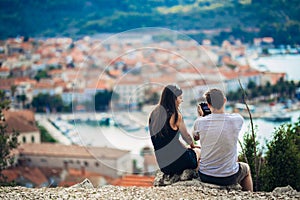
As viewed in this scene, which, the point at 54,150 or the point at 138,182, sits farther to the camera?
the point at 54,150

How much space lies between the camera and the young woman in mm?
3449

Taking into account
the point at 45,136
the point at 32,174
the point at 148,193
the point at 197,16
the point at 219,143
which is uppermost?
the point at 197,16

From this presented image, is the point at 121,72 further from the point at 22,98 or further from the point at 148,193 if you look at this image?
the point at 22,98

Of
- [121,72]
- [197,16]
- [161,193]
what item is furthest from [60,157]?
[161,193]

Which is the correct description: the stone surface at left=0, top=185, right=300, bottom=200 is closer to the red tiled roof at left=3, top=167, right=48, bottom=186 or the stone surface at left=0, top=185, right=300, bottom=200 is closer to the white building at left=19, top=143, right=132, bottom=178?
the white building at left=19, top=143, right=132, bottom=178

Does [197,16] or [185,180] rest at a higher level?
[197,16]

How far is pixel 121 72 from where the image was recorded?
6.54 metres

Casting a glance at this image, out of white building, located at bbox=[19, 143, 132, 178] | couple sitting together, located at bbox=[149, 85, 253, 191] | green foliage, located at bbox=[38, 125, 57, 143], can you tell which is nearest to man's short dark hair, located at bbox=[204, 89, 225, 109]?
couple sitting together, located at bbox=[149, 85, 253, 191]

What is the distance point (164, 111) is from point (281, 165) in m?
1.14

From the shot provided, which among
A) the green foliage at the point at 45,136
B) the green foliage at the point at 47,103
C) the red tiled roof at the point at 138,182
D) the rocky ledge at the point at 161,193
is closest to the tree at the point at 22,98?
the green foliage at the point at 47,103

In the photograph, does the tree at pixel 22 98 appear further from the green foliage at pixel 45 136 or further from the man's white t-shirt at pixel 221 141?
the man's white t-shirt at pixel 221 141

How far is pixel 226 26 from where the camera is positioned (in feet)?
109

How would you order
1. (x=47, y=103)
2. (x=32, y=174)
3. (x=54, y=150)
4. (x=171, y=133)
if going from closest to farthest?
1. (x=171, y=133)
2. (x=32, y=174)
3. (x=54, y=150)
4. (x=47, y=103)

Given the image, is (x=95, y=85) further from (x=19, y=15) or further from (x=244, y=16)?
(x=19, y=15)
